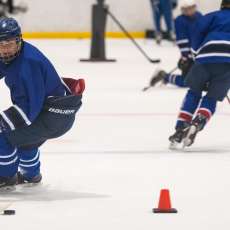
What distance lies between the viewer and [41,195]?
4367 mm

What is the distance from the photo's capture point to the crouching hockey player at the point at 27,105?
4.16 m

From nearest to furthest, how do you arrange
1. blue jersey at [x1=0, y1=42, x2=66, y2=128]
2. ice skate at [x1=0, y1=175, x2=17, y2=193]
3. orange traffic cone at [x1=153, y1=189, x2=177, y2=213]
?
1. orange traffic cone at [x1=153, y1=189, x2=177, y2=213]
2. blue jersey at [x1=0, y1=42, x2=66, y2=128]
3. ice skate at [x1=0, y1=175, x2=17, y2=193]

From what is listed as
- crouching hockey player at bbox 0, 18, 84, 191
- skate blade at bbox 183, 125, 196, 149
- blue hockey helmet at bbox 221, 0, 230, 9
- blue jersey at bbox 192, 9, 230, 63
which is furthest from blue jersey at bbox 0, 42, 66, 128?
blue hockey helmet at bbox 221, 0, 230, 9

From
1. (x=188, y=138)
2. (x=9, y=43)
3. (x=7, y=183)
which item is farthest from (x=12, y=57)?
(x=188, y=138)

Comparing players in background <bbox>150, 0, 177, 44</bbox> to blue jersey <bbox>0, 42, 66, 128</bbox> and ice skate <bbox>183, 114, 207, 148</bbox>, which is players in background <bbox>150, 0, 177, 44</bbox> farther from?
blue jersey <bbox>0, 42, 66, 128</bbox>

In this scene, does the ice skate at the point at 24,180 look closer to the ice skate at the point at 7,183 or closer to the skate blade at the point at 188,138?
the ice skate at the point at 7,183

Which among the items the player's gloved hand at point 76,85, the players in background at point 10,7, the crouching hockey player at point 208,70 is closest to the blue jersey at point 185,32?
the crouching hockey player at point 208,70

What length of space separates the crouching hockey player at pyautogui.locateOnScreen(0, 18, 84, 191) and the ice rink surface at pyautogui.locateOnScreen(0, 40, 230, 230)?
0.14 metres

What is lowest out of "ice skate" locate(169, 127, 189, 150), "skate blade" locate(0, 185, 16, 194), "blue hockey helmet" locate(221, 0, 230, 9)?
"ice skate" locate(169, 127, 189, 150)

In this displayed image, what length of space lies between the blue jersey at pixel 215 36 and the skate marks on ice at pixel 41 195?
1732 mm

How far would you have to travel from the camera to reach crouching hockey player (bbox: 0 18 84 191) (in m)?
4.16

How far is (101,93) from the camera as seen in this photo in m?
8.86

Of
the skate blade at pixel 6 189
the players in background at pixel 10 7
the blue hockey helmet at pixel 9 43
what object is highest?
the blue hockey helmet at pixel 9 43

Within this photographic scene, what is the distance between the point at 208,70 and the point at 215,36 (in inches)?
8.6
